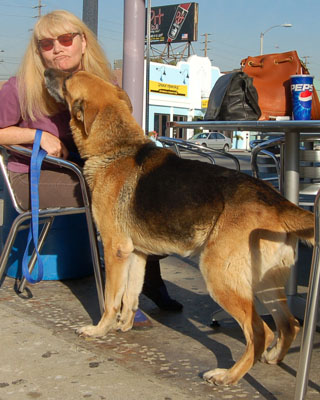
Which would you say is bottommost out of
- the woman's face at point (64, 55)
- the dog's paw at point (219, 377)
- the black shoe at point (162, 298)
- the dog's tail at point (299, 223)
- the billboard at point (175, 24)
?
the dog's paw at point (219, 377)

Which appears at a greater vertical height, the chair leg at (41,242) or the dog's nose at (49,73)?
the dog's nose at (49,73)

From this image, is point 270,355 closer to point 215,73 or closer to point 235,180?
point 235,180

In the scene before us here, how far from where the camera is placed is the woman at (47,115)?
365 centimetres

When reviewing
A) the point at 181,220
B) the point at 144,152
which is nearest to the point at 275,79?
the point at 144,152

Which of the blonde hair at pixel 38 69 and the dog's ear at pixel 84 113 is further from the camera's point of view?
the blonde hair at pixel 38 69

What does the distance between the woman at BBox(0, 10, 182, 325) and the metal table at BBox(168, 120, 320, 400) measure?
2.91 ft

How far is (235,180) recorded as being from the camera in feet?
9.20

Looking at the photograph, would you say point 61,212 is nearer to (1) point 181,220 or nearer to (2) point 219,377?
(1) point 181,220

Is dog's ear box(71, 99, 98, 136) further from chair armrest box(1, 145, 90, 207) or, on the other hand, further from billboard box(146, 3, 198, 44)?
billboard box(146, 3, 198, 44)

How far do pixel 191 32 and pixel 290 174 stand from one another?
195 feet

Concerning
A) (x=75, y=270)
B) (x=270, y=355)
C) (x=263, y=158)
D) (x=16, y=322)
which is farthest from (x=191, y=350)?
(x=263, y=158)

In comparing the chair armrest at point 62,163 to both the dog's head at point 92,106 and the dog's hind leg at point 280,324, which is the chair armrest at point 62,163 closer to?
the dog's head at point 92,106

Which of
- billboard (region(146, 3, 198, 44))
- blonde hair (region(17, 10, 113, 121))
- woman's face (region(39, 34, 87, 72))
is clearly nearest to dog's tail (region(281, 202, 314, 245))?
blonde hair (region(17, 10, 113, 121))

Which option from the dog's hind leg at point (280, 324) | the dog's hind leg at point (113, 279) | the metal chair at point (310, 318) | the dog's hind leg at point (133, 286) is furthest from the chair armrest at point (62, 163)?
the metal chair at point (310, 318)
